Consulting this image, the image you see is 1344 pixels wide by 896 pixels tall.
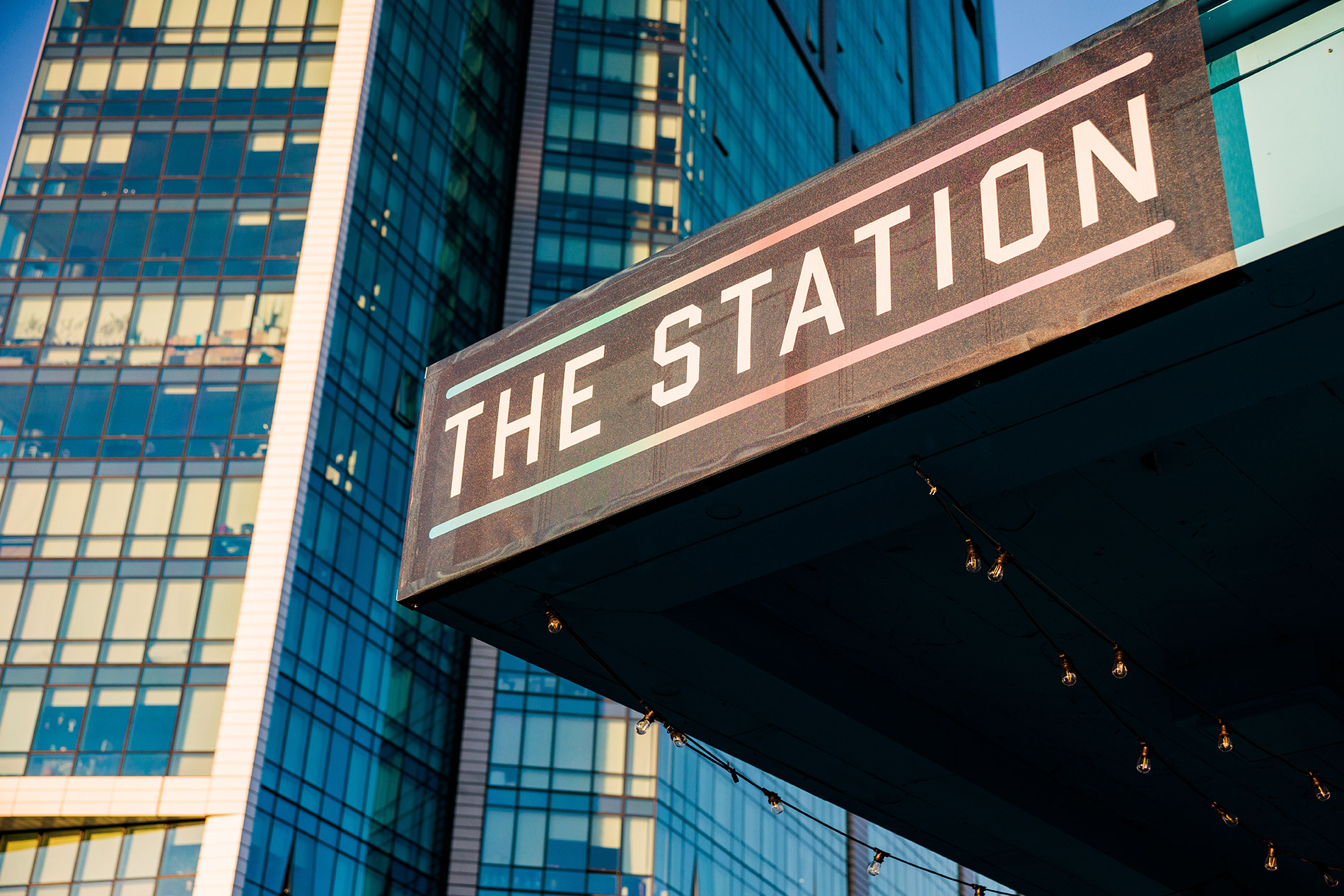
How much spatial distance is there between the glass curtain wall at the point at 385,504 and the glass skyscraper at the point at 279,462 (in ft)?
0.53

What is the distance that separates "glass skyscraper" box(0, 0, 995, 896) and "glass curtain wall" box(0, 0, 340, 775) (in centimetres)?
12

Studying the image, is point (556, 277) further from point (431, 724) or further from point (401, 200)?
point (431, 724)

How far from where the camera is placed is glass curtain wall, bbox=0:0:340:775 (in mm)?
44250

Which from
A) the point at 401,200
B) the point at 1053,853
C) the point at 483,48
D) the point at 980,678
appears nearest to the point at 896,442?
the point at 980,678

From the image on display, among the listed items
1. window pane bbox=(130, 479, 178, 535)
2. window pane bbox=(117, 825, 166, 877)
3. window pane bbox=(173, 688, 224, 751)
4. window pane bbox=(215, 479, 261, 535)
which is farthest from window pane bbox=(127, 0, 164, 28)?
window pane bbox=(117, 825, 166, 877)

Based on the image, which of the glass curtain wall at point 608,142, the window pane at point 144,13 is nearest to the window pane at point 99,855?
the glass curtain wall at point 608,142

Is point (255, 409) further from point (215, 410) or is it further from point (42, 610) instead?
point (42, 610)

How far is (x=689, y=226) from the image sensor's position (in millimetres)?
65312

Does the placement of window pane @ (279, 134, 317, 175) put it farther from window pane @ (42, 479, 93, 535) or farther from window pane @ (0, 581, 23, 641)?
window pane @ (0, 581, 23, 641)

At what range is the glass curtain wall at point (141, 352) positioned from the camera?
4425cm

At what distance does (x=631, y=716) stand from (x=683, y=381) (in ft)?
159

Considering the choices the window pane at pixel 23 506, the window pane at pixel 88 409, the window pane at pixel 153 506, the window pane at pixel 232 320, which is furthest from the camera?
the window pane at pixel 232 320

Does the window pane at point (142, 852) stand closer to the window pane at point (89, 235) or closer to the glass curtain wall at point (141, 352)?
the glass curtain wall at point (141, 352)

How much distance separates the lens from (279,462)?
160ft
